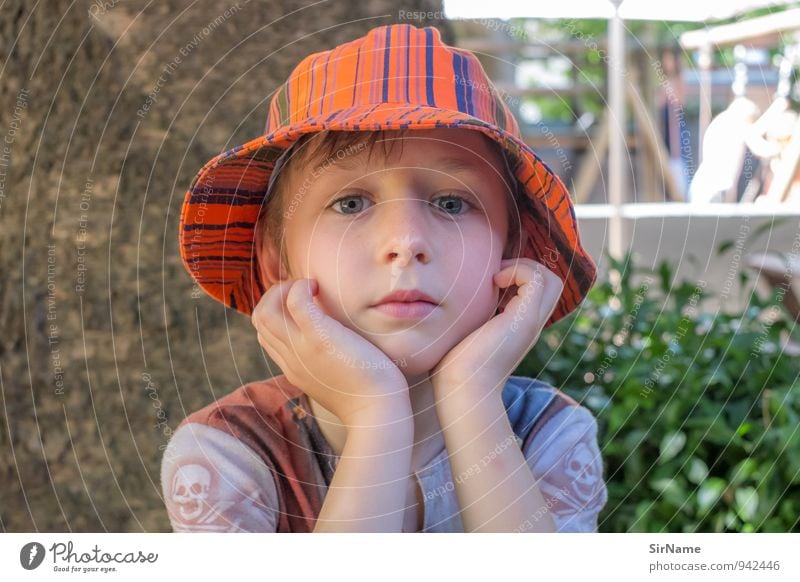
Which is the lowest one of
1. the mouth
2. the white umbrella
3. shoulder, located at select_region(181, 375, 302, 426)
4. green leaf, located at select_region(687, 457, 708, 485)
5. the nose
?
green leaf, located at select_region(687, 457, 708, 485)

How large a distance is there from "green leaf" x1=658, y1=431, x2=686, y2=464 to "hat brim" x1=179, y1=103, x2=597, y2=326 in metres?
0.30

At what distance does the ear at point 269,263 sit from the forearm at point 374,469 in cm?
11

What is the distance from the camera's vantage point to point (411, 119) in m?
0.58

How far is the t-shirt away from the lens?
0.64 metres

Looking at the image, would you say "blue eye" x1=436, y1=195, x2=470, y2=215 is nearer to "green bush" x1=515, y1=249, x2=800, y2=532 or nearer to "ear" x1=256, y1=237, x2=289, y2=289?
"ear" x1=256, y1=237, x2=289, y2=289

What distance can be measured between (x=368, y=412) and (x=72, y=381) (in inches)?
15.0

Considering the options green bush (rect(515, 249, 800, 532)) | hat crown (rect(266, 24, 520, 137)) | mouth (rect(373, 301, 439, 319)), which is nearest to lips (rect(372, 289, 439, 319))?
mouth (rect(373, 301, 439, 319))

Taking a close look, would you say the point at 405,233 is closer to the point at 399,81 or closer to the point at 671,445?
the point at 399,81

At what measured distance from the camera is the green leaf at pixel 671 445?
0.93 meters

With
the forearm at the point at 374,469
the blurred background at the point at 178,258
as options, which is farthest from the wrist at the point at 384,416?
the blurred background at the point at 178,258

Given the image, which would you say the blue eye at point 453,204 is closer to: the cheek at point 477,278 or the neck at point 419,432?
the cheek at point 477,278

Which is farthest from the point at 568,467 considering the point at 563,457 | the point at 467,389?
the point at 467,389
